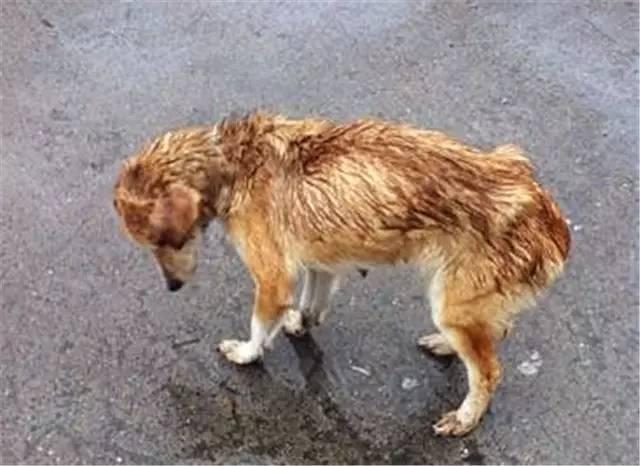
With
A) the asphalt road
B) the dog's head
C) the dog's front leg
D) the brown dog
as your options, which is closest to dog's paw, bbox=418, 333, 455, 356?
the asphalt road

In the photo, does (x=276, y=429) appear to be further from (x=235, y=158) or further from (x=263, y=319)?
(x=235, y=158)

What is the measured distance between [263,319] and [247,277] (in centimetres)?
58

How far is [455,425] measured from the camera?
469 centimetres

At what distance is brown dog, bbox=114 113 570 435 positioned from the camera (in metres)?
4.26

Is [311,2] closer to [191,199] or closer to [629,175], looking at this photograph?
[629,175]

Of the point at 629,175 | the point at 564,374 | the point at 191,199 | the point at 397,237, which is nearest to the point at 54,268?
the point at 191,199

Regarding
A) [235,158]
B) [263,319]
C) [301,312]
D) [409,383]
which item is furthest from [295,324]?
[235,158]

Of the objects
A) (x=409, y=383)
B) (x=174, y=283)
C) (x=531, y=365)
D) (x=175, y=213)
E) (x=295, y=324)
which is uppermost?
(x=175, y=213)

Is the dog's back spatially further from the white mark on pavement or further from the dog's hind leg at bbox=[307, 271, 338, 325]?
the white mark on pavement

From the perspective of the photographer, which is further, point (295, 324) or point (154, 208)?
point (295, 324)

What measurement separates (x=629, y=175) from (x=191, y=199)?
7.41 feet

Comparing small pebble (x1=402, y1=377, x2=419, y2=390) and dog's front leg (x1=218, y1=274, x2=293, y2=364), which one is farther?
small pebble (x1=402, y1=377, x2=419, y2=390)

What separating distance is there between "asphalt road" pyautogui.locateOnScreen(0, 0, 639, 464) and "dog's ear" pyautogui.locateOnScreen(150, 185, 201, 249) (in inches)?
28.7

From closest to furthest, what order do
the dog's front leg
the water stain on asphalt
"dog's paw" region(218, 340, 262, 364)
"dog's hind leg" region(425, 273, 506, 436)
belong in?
"dog's hind leg" region(425, 273, 506, 436), the dog's front leg, the water stain on asphalt, "dog's paw" region(218, 340, 262, 364)
